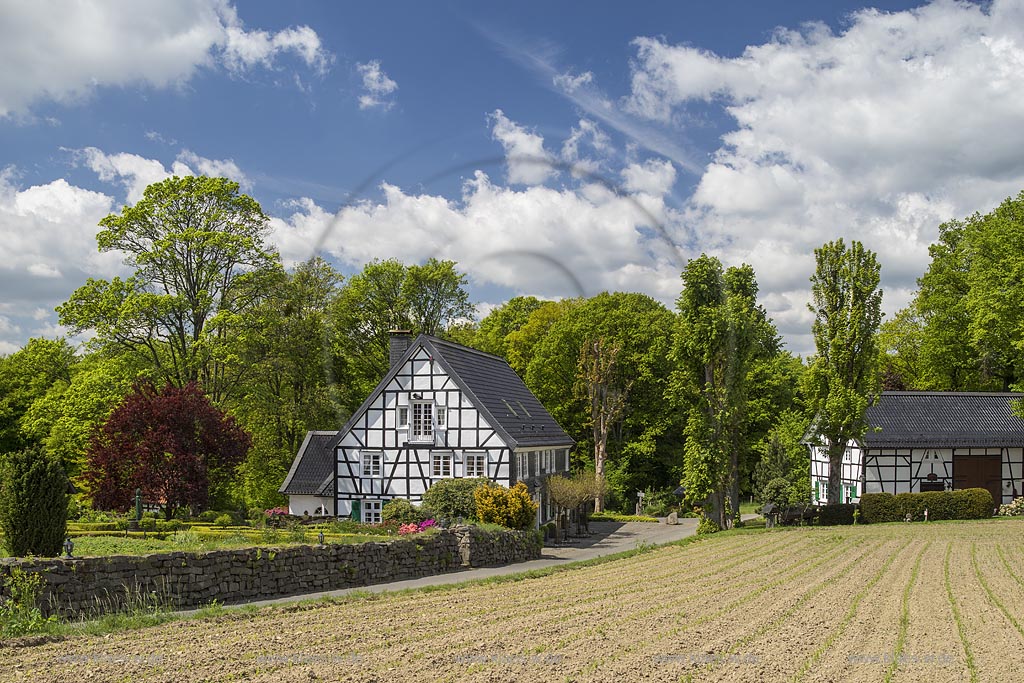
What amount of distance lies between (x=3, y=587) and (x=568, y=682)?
30.8 ft

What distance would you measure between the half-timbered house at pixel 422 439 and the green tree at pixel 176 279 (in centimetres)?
789

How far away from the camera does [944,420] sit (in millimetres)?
43000

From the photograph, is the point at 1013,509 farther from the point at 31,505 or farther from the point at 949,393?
the point at 31,505

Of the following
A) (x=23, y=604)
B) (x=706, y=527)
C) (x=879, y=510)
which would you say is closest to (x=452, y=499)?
(x=706, y=527)

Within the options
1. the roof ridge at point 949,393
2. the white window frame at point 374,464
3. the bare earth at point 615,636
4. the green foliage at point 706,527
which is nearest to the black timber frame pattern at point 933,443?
the roof ridge at point 949,393

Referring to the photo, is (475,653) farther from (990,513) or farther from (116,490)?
(990,513)

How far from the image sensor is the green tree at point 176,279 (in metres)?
38.8

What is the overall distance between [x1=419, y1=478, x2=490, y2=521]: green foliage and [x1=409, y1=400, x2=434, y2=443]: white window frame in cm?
340

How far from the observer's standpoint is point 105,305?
3856cm

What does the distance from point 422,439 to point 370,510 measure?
354 cm

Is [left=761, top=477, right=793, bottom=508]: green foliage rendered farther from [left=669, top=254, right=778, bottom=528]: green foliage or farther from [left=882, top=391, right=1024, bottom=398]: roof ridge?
[left=669, top=254, right=778, bottom=528]: green foliage

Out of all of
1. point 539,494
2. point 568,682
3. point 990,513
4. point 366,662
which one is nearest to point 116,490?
point 539,494

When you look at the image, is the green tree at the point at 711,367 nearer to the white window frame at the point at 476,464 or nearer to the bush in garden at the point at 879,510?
the bush in garden at the point at 879,510

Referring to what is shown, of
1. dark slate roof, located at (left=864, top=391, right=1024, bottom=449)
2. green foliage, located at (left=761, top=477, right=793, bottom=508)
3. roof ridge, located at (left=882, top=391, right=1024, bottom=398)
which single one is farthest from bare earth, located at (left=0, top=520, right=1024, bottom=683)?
roof ridge, located at (left=882, top=391, right=1024, bottom=398)
